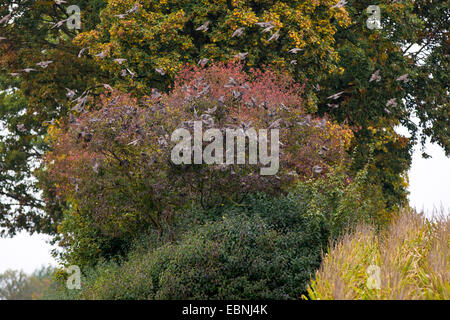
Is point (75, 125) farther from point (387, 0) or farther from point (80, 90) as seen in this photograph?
point (387, 0)

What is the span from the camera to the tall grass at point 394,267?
727cm

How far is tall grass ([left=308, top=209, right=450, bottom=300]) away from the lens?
23.8 ft

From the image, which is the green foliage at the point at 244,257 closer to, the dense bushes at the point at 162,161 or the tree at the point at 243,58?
the dense bushes at the point at 162,161

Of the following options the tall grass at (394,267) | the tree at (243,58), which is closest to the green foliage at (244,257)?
the tall grass at (394,267)

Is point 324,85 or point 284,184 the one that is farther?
point 324,85

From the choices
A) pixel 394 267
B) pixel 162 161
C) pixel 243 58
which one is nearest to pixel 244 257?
pixel 394 267

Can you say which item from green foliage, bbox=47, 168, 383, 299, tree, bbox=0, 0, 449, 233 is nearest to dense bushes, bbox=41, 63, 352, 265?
green foliage, bbox=47, 168, 383, 299

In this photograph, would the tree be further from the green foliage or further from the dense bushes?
the green foliage

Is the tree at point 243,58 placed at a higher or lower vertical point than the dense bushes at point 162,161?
higher

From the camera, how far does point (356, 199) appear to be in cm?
1139
